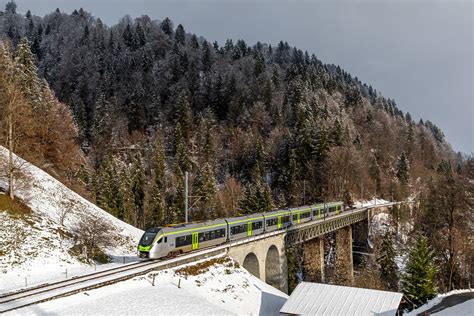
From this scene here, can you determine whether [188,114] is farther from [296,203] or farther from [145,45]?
[145,45]

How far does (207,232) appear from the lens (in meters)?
29.1

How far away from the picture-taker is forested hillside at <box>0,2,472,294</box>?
66375 millimetres

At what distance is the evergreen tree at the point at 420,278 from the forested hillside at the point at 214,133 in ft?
24.1

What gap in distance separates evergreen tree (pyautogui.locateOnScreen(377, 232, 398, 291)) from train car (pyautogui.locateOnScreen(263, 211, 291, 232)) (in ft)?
50.2

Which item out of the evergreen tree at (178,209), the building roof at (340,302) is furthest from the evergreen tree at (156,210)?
the building roof at (340,302)

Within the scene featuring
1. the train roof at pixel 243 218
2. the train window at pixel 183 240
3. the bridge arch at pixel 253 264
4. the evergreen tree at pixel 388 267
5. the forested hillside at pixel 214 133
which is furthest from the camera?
the forested hillside at pixel 214 133

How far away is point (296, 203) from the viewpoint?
7700 centimetres

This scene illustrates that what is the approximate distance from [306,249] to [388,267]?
1132cm

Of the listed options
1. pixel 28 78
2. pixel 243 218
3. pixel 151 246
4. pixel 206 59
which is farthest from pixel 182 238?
pixel 206 59

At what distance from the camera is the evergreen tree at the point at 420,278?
106 ft

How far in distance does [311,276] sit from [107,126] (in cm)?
7163

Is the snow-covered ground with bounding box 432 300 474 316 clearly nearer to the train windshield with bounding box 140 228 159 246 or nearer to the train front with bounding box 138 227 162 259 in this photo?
the train front with bounding box 138 227 162 259

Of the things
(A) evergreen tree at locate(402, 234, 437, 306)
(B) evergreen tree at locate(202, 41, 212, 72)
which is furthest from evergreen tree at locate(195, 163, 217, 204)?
(B) evergreen tree at locate(202, 41, 212, 72)

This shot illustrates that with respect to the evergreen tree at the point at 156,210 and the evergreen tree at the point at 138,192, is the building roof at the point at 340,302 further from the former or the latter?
the evergreen tree at the point at 138,192
